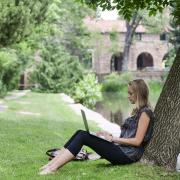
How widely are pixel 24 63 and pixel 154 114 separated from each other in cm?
2749

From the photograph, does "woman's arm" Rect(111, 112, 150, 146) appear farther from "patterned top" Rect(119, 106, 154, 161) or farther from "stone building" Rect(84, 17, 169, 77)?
"stone building" Rect(84, 17, 169, 77)

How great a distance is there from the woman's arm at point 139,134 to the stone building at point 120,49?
51506 millimetres

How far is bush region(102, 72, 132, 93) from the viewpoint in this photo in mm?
51250

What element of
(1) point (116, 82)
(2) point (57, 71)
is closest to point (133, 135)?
(2) point (57, 71)

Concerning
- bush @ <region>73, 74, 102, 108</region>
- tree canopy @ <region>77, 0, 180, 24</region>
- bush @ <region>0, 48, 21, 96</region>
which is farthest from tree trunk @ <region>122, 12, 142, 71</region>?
tree canopy @ <region>77, 0, 180, 24</region>

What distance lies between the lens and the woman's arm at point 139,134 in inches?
290

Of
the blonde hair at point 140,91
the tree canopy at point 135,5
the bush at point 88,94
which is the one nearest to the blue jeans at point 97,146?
the blonde hair at point 140,91

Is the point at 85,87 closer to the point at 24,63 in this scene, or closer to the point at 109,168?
the point at 24,63

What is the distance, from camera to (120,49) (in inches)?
2435

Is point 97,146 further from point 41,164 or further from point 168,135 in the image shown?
point 41,164

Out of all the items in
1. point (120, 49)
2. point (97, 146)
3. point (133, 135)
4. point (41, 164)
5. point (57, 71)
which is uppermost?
point (133, 135)

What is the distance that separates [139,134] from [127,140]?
176mm

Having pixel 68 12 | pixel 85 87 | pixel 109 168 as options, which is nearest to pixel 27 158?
pixel 109 168

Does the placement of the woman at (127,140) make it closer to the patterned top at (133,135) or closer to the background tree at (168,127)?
the patterned top at (133,135)
